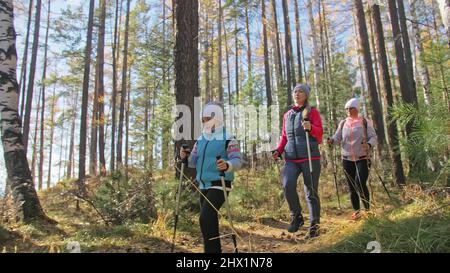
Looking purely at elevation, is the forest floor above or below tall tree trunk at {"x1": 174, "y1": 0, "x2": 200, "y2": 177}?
below

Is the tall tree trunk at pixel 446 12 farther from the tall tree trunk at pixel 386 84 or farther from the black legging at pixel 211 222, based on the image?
the tall tree trunk at pixel 386 84

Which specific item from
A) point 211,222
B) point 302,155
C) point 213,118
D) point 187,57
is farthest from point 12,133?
point 302,155

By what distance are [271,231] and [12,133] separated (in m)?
5.27

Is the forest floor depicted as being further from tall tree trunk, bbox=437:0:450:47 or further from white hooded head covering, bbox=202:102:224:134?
tall tree trunk, bbox=437:0:450:47

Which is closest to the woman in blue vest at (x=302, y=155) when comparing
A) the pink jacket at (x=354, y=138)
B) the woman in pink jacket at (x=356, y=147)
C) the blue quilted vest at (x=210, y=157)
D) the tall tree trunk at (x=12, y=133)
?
the woman in pink jacket at (x=356, y=147)

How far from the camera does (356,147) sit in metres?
5.51

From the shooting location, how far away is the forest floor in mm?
2826

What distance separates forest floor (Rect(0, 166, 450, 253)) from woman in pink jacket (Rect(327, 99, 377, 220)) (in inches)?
16.3

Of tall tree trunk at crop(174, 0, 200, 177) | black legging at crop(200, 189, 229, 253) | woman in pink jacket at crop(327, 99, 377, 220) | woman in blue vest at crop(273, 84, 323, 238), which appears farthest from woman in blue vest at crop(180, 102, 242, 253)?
tall tree trunk at crop(174, 0, 200, 177)

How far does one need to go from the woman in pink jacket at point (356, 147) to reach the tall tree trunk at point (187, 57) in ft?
8.57

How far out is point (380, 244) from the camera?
276cm

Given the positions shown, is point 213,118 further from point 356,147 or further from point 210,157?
point 356,147
